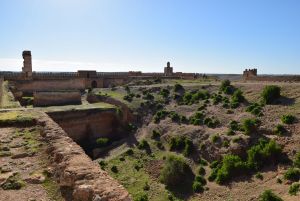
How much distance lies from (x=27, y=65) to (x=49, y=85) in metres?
3.71

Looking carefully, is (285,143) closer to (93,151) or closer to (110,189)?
(93,151)

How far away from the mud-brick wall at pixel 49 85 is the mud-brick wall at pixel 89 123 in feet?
34.4

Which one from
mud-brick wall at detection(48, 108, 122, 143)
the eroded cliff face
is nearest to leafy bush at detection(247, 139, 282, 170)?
the eroded cliff face

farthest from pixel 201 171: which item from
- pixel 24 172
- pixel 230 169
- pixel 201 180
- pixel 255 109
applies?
pixel 24 172

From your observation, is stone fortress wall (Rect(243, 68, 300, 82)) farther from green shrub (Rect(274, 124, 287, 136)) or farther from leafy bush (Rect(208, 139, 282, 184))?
leafy bush (Rect(208, 139, 282, 184))

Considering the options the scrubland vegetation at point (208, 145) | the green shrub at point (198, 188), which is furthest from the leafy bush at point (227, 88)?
the green shrub at point (198, 188)

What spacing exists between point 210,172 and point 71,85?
87.2 feet

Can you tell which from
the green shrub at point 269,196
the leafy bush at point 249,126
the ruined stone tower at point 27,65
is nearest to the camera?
the green shrub at point 269,196

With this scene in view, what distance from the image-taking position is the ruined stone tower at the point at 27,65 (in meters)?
39.5

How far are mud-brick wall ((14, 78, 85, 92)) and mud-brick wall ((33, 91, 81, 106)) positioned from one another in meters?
5.91

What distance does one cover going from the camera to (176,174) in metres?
23.8

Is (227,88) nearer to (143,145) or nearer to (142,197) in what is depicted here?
(143,145)

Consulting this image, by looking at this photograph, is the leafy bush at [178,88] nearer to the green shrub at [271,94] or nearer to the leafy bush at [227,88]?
the leafy bush at [227,88]

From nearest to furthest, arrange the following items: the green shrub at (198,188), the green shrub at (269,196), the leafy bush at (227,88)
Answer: the green shrub at (269,196) < the green shrub at (198,188) < the leafy bush at (227,88)
